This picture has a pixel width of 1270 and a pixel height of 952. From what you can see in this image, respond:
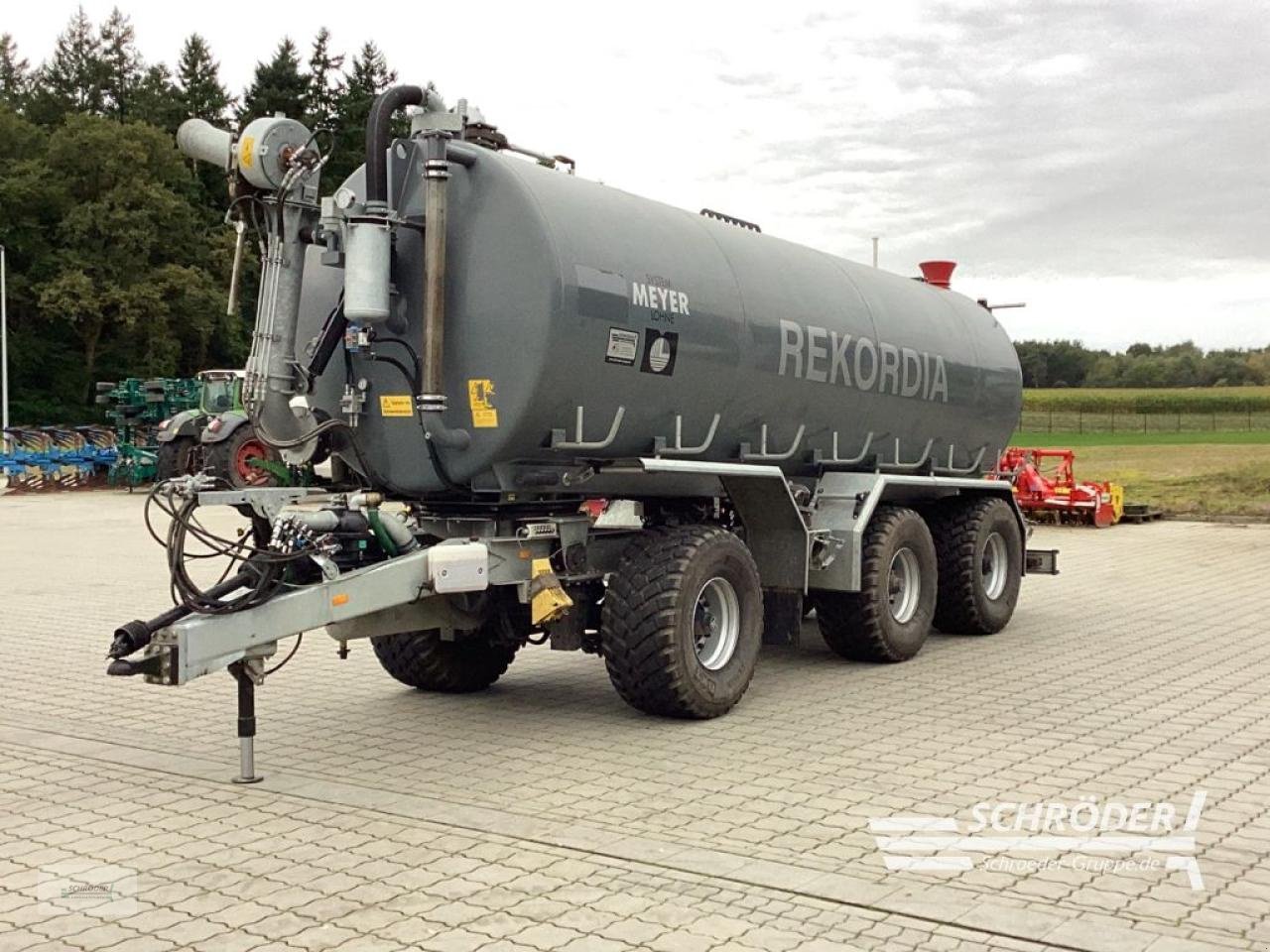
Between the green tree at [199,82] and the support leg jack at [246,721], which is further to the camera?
the green tree at [199,82]

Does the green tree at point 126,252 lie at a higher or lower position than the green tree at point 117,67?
lower

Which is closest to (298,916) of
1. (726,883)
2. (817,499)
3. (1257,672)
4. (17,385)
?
(726,883)

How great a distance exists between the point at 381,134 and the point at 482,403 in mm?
1561

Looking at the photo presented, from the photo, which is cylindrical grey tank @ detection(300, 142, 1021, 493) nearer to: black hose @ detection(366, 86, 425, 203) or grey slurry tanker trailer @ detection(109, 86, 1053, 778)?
grey slurry tanker trailer @ detection(109, 86, 1053, 778)

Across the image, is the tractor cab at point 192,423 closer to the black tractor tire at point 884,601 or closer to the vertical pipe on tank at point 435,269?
the black tractor tire at point 884,601

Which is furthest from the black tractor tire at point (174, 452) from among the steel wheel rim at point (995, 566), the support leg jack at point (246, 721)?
the support leg jack at point (246, 721)

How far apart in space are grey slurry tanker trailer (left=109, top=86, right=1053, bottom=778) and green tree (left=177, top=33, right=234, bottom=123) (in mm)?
68235

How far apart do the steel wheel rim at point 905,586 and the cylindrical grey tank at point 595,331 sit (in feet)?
3.53

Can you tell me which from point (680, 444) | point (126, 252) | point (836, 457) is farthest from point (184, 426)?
point (126, 252)

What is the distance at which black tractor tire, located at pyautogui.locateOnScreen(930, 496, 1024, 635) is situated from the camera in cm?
1138

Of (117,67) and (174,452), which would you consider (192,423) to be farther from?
(117,67)

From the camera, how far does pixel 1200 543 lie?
1991 cm

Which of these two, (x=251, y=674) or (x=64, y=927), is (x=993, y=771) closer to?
(x=251, y=674)

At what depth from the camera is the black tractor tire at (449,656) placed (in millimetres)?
8742
